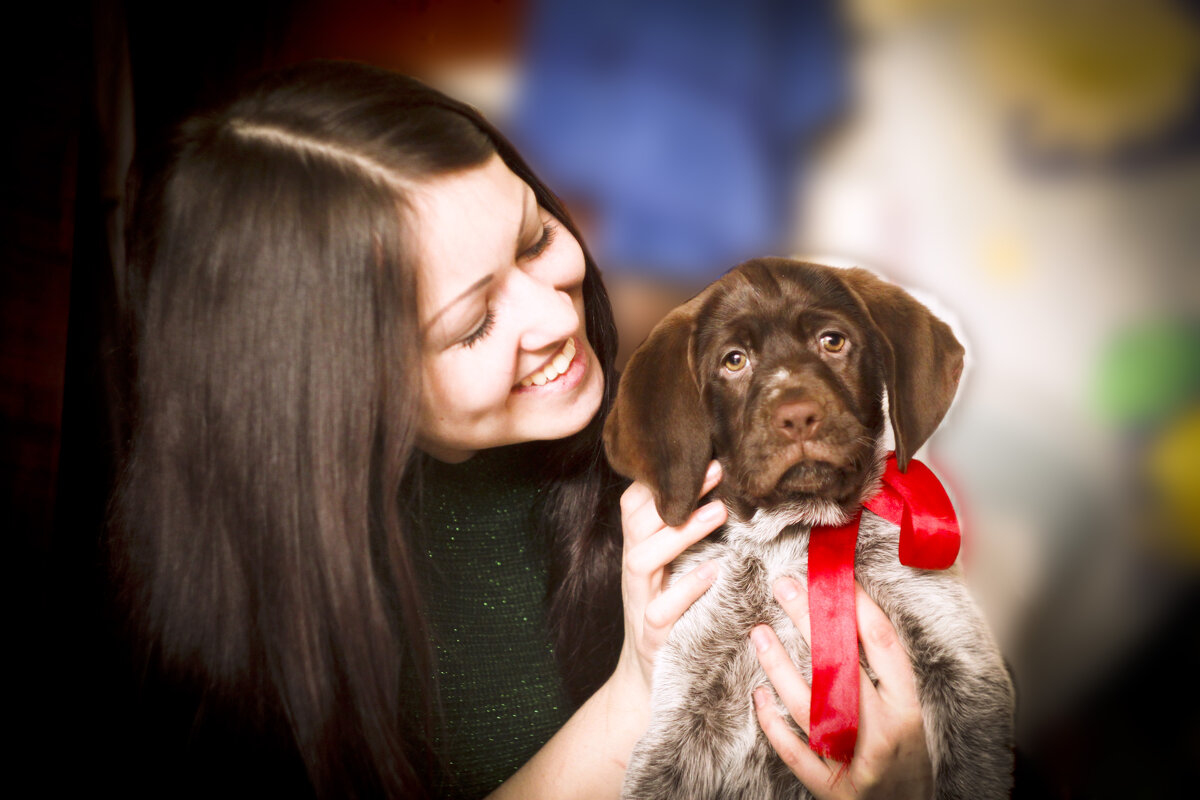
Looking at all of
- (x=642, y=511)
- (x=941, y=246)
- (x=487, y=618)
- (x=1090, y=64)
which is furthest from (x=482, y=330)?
(x=1090, y=64)

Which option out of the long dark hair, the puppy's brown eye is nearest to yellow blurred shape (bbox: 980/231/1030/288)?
the puppy's brown eye

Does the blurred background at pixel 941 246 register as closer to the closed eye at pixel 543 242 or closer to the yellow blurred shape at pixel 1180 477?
the yellow blurred shape at pixel 1180 477

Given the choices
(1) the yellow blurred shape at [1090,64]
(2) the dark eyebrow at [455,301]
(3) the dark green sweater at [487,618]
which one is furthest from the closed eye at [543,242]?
(1) the yellow blurred shape at [1090,64]

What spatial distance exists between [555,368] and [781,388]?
518 mm

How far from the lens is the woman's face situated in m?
1.67

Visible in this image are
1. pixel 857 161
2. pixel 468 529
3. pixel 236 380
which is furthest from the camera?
pixel 468 529

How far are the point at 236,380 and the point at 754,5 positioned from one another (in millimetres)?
1450

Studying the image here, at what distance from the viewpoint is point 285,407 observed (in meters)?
1.59

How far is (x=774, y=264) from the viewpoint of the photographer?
183 centimetres

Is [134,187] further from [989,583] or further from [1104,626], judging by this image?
[1104,626]

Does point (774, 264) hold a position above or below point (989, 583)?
above

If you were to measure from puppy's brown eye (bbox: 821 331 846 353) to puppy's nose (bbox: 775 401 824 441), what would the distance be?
24 centimetres

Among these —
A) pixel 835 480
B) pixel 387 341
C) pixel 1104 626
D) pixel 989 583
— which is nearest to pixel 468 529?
pixel 387 341

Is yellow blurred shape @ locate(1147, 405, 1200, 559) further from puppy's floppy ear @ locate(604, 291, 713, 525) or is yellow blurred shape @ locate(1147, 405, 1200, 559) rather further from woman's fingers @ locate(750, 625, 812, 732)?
puppy's floppy ear @ locate(604, 291, 713, 525)
